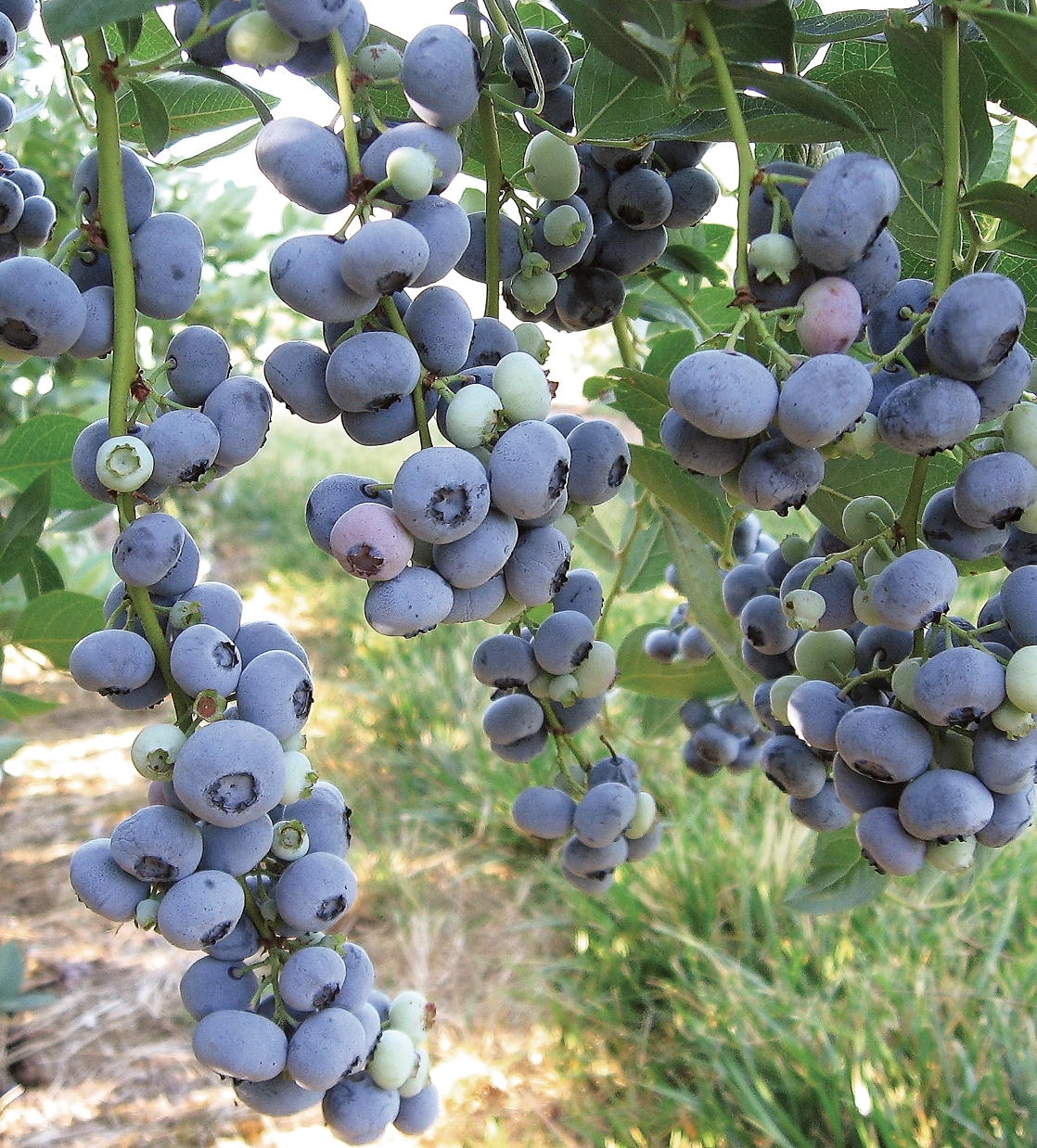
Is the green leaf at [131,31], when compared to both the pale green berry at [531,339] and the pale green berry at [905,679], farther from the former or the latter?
the pale green berry at [905,679]

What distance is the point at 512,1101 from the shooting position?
2.07 meters

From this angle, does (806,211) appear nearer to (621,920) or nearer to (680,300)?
(680,300)

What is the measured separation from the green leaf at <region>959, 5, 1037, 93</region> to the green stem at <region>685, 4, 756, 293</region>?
0.11 meters

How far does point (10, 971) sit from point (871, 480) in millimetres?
1954

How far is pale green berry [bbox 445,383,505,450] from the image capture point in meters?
0.44

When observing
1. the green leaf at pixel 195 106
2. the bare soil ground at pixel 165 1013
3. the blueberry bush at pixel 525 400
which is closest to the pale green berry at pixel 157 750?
the blueberry bush at pixel 525 400

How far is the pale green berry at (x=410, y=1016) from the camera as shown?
2.33 feet

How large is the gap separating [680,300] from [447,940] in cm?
219

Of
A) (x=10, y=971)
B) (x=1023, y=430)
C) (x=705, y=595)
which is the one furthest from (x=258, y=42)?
(x=10, y=971)

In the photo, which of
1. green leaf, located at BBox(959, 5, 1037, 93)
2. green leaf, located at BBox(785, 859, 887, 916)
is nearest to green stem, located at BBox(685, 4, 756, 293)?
green leaf, located at BBox(959, 5, 1037, 93)

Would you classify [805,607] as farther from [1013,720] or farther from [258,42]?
[258,42]

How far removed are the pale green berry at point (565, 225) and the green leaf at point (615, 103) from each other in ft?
0.14

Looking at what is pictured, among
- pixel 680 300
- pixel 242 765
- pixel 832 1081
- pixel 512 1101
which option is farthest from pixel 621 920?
pixel 242 765

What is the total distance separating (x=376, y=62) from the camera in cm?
46
